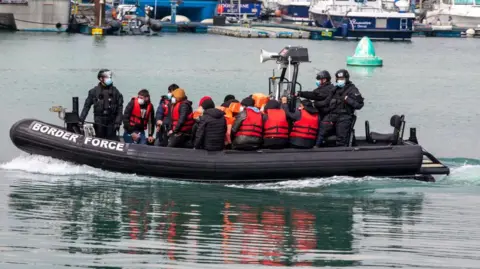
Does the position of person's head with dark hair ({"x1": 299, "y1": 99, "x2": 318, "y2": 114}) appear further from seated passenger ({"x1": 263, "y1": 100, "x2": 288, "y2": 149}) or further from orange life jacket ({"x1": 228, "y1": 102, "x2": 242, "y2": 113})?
orange life jacket ({"x1": 228, "y1": 102, "x2": 242, "y2": 113})

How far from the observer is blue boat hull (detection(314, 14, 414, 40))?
223 ft

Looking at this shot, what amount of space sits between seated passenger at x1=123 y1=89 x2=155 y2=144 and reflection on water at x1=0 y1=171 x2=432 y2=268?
0.95m

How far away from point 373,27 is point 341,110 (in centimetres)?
5188

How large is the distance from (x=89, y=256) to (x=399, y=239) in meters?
3.73

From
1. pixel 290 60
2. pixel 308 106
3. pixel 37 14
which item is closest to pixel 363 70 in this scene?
pixel 37 14

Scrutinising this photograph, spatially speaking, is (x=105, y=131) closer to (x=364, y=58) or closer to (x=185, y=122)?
(x=185, y=122)

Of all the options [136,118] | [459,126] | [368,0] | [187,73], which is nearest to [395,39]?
[368,0]

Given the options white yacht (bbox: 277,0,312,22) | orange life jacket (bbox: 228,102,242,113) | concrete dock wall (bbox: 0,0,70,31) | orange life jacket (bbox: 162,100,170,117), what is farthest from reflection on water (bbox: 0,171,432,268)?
white yacht (bbox: 277,0,312,22)

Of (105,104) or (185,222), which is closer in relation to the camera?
(185,222)

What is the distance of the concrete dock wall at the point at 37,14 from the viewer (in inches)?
2662

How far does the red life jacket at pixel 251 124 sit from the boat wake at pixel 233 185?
0.85 meters

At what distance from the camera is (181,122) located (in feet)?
55.0

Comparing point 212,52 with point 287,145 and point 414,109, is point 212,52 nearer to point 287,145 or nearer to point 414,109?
point 414,109

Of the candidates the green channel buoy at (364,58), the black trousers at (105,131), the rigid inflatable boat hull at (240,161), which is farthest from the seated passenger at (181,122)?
the green channel buoy at (364,58)
